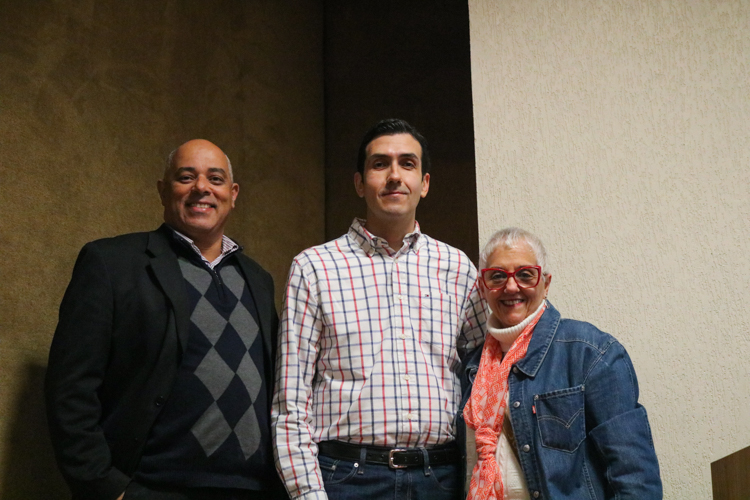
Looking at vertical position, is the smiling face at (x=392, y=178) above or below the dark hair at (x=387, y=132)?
below

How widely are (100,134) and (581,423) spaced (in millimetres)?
2102

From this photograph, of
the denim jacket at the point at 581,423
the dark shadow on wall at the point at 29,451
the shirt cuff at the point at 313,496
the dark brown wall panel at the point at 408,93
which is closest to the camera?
the denim jacket at the point at 581,423

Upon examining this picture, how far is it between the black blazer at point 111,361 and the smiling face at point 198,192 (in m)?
0.18

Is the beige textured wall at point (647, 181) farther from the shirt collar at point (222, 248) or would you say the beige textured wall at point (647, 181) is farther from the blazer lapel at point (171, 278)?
the blazer lapel at point (171, 278)

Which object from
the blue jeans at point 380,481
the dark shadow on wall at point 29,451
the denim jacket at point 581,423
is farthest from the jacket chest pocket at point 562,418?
the dark shadow on wall at point 29,451

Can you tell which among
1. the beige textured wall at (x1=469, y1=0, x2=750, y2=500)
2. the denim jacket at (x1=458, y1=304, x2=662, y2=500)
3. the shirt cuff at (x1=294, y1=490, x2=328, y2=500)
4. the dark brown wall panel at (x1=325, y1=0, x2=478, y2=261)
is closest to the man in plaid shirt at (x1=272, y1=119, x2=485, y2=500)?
the shirt cuff at (x1=294, y1=490, x2=328, y2=500)

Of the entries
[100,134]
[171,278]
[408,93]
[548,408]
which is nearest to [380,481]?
[548,408]

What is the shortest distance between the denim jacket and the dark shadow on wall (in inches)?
62.8

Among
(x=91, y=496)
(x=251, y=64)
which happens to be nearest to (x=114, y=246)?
(x=91, y=496)

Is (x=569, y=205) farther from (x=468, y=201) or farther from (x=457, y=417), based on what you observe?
(x=468, y=201)

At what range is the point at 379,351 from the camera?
1.95 metres

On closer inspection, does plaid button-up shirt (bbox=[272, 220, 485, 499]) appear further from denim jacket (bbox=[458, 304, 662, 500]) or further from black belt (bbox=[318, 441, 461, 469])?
denim jacket (bbox=[458, 304, 662, 500])

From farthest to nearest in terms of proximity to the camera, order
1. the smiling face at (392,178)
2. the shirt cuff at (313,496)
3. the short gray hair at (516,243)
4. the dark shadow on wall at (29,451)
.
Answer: the dark shadow on wall at (29,451), the smiling face at (392,178), the short gray hair at (516,243), the shirt cuff at (313,496)

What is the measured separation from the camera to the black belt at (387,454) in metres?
1.85
